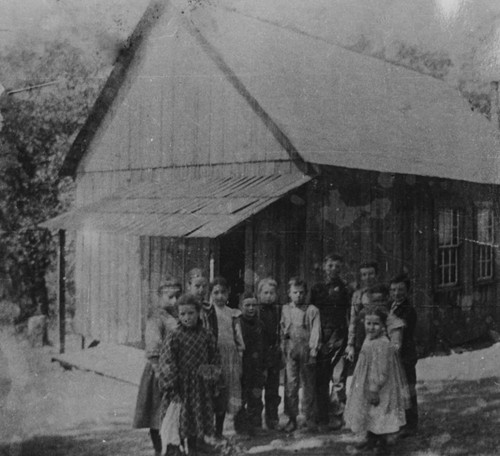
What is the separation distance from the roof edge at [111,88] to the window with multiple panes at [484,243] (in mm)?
4056

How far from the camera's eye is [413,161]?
6.72 m

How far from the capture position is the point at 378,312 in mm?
5383

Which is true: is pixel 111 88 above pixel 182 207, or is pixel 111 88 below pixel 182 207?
above

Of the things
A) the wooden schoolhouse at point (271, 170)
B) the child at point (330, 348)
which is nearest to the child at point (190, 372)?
the wooden schoolhouse at point (271, 170)

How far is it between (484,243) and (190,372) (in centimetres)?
359

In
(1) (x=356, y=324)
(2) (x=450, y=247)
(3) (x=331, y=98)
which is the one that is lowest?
(1) (x=356, y=324)

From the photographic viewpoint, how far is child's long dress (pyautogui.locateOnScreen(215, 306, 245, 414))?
536 cm

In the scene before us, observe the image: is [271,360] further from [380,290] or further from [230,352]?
[380,290]

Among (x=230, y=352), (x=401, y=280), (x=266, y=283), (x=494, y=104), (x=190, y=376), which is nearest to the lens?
(x=190, y=376)

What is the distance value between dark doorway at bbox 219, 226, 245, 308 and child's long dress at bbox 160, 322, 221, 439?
0.91m

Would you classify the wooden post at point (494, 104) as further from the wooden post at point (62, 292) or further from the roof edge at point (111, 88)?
the wooden post at point (62, 292)

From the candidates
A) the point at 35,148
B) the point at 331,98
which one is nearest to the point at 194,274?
the point at 35,148

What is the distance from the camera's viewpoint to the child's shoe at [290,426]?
5.44 meters

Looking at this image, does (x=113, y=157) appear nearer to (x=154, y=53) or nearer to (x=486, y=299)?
(x=154, y=53)
